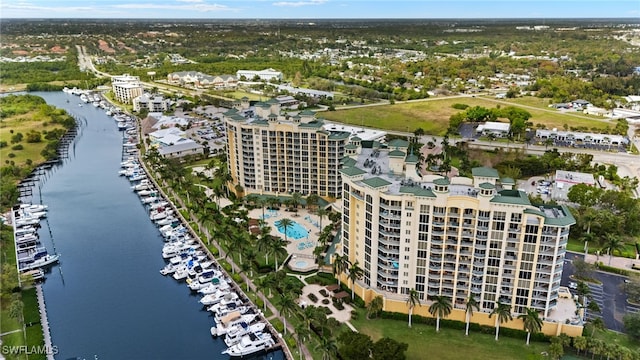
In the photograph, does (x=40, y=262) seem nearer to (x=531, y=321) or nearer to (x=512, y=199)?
(x=512, y=199)

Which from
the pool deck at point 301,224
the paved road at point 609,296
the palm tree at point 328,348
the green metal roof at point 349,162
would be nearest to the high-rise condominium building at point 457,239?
the green metal roof at point 349,162

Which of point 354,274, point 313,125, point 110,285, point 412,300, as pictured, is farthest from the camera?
point 313,125

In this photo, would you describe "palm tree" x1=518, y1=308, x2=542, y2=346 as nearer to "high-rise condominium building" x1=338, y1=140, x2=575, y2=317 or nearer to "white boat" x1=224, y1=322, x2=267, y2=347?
"high-rise condominium building" x1=338, y1=140, x2=575, y2=317

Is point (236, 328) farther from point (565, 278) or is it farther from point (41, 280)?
point (565, 278)

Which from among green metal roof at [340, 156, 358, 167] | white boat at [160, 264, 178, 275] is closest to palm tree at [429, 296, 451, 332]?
green metal roof at [340, 156, 358, 167]

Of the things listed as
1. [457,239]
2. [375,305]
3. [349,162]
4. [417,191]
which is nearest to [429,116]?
[349,162]

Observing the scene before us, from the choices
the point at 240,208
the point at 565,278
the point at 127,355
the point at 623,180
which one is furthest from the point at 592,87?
the point at 127,355

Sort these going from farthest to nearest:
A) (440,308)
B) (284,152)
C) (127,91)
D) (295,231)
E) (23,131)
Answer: (127,91) < (23,131) < (284,152) < (295,231) < (440,308)

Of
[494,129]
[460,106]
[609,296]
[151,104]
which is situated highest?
[151,104]
